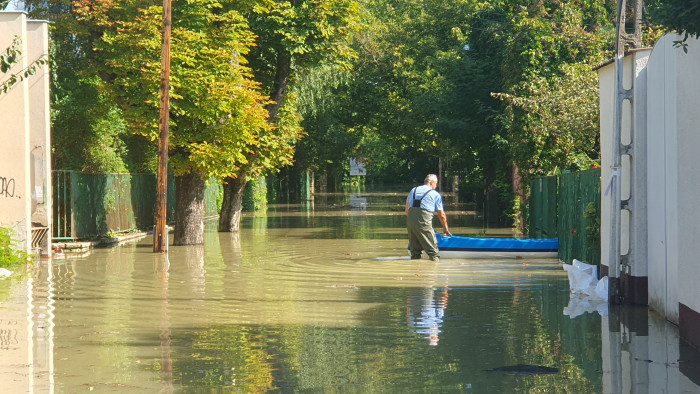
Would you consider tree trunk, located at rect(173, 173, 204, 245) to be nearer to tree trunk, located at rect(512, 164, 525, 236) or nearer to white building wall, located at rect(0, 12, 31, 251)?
white building wall, located at rect(0, 12, 31, 251)

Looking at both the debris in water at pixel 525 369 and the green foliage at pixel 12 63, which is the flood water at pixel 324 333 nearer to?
the debris in water at pixel 525 369

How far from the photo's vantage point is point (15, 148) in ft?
67.2

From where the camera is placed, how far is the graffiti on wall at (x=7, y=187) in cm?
2044

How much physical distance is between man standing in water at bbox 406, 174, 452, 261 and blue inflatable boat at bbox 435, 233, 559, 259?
1.88 ft

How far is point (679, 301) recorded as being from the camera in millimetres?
10227

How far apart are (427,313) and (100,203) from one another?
57.6 feet

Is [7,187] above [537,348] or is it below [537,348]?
above

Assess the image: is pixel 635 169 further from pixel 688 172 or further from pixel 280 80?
pixel 280 80

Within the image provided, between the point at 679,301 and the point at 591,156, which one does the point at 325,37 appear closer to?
the point at 591,156

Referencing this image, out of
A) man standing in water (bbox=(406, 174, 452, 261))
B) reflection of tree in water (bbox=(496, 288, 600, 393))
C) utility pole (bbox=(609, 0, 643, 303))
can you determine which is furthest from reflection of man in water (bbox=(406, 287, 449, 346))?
man standing in water (bbox=(406, 174, 452, 261))

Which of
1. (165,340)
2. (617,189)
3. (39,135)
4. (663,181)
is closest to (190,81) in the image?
(39,135)

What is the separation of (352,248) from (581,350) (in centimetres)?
1570

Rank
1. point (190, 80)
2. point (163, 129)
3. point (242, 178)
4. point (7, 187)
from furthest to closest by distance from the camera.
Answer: point (242, 178), point (190, 80), point (163, 129), point (7, 187)

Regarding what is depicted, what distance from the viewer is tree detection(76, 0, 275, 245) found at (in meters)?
25.0
